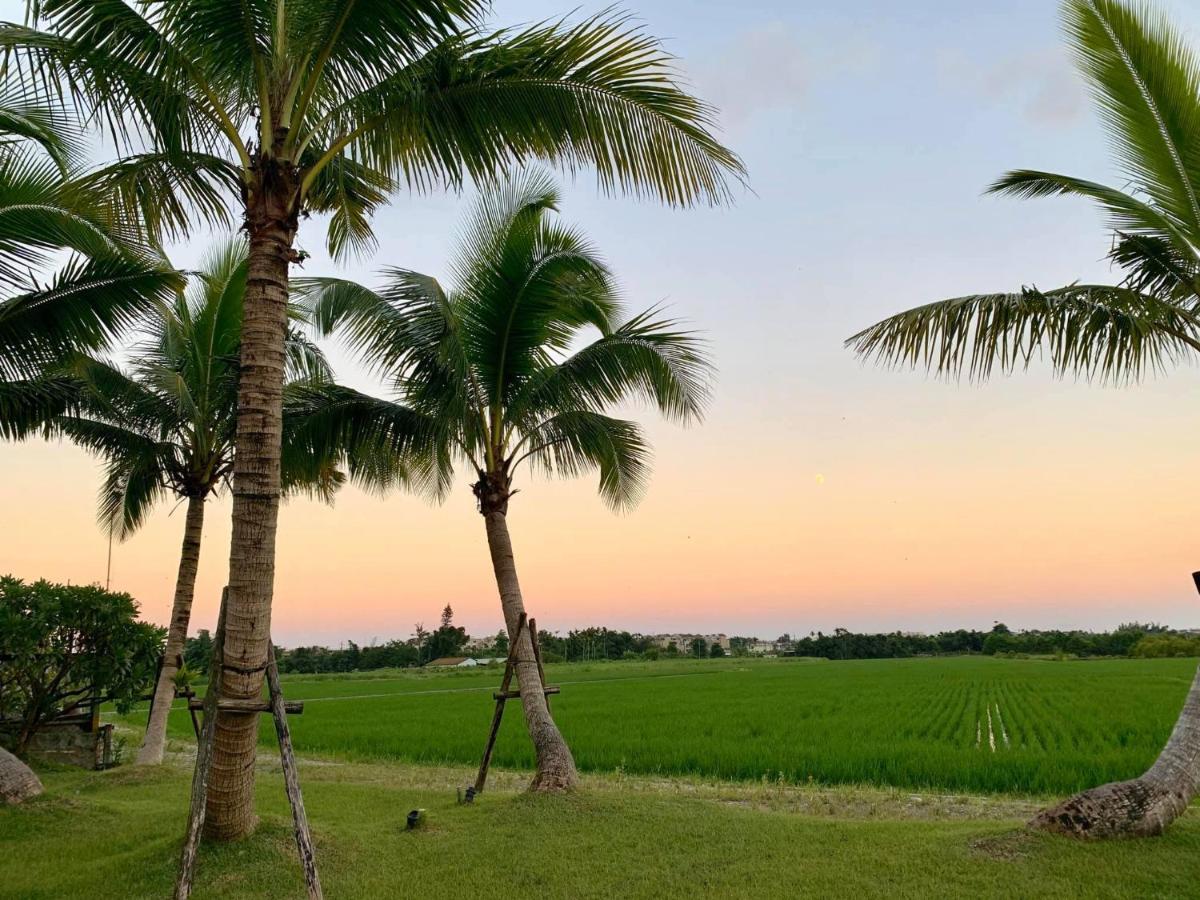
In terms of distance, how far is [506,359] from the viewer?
31.2ft

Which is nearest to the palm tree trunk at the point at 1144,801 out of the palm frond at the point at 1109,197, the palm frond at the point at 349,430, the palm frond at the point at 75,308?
the palm frond at the point at 1109,197

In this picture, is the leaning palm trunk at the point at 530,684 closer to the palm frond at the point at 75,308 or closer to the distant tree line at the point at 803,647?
the palm frond at the point at 75,308

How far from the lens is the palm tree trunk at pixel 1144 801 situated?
560 cm

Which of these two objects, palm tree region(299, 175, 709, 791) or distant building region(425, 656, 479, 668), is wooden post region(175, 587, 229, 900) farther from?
distant building region(425, 656, 479, 668)

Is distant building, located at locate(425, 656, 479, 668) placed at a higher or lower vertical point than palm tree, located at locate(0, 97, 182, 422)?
lower

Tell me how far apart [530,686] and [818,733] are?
1064cm

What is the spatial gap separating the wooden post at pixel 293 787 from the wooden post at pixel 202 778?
335 mm

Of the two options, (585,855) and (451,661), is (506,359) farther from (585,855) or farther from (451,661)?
(451,661)

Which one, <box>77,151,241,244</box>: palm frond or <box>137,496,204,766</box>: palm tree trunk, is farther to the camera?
<box>137,496,204,766</box>: palm tree trunk

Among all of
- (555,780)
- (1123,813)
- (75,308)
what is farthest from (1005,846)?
(75,308)

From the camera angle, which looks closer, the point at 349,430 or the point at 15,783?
the point at 15,783

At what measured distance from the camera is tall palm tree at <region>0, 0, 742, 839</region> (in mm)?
5609

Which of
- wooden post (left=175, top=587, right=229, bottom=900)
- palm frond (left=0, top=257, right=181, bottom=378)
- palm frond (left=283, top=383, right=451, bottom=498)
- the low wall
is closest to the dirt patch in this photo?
wooden post (left=175, top=587, right=229, bottom=900)

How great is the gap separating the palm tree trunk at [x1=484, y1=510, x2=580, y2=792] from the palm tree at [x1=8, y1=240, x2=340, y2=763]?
10.2 ft
